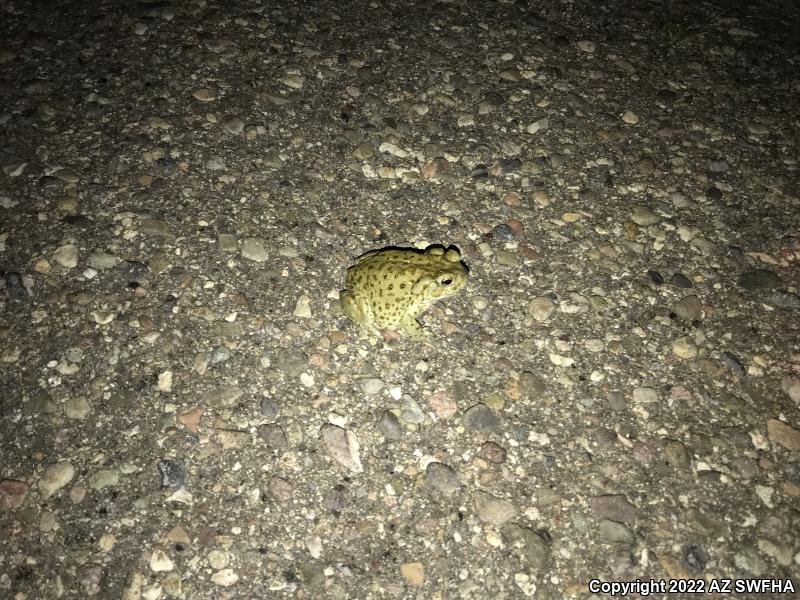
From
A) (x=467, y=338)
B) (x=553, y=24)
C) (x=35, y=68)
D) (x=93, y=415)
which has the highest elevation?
(x=553, y=24)

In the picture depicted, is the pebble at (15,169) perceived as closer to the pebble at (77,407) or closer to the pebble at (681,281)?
the pebble at (77,407)

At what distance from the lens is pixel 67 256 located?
3732 millimetres

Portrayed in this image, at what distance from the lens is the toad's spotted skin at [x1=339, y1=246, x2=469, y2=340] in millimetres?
3369

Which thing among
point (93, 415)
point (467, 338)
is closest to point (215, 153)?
point (93, 415)

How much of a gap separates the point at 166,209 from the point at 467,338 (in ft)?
8.00

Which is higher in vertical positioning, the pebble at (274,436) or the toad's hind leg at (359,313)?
the toad's hind leg at (359,313)

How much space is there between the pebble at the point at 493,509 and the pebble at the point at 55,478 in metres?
2.27

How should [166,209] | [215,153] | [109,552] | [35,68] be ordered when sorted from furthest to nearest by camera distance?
1. [35,68]
2. [215,153]
3. [166,209]
4. [109,552]

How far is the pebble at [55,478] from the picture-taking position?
292 centimetres

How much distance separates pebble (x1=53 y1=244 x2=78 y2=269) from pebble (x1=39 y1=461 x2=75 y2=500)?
55.5 inches

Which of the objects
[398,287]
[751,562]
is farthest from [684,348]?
[398,287]

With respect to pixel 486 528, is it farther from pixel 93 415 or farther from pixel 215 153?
pixel 215 153

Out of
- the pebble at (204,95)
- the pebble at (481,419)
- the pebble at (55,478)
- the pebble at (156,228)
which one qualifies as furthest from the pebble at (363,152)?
the pebble at (55,478)

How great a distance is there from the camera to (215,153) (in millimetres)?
4328
